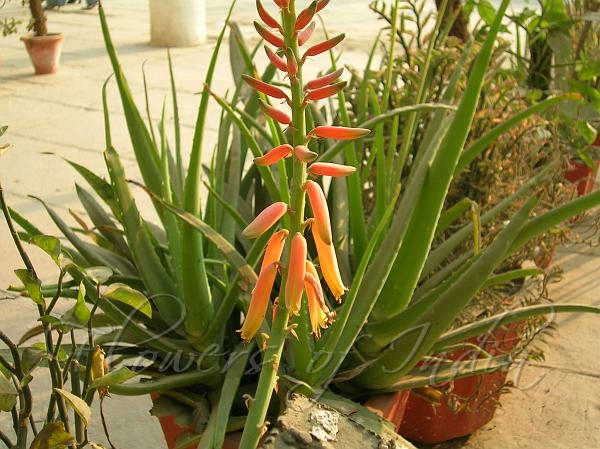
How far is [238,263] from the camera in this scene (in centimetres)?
135

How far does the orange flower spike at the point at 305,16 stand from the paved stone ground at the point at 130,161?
1.36 m

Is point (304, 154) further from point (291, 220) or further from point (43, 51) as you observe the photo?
point (43, 51)

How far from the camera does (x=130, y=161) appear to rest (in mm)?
3686

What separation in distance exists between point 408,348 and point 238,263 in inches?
12.7

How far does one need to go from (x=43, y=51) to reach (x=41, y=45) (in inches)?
2.0

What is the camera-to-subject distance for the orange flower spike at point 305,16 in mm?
762

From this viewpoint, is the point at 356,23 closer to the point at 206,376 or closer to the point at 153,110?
the point at 153,110

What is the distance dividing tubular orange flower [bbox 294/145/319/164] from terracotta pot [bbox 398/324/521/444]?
1137 mm

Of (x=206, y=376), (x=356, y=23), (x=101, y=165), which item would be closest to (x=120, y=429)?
(x=206, y=376)

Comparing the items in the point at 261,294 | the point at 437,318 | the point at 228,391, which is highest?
the point at 261,294

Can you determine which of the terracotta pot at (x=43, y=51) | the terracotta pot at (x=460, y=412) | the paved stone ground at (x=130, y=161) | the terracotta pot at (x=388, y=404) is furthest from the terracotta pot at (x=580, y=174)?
the terracotta pot at (x=43, y=51)

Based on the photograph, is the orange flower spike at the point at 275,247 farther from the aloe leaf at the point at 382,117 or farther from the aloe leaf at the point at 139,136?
the aloe leaf at the point at 139,136

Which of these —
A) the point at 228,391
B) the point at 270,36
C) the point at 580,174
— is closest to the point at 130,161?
the point at 580,174

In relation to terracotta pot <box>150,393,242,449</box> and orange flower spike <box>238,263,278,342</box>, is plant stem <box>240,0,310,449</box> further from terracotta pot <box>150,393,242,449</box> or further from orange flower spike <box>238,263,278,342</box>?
terracotta pot <box>150,393,242,449</box>
